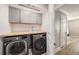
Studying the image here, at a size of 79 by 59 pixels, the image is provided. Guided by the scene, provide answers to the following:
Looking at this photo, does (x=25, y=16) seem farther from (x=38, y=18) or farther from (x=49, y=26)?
(x=49, y=26)

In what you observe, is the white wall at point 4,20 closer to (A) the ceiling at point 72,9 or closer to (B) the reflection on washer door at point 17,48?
(B) the reflection on washer door at point 17,48

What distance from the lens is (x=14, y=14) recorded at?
139 cm

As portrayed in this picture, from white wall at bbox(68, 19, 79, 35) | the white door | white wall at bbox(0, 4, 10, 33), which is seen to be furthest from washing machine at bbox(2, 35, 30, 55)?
white wall at bbox(68, 19, 79, 35)

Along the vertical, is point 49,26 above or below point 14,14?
below

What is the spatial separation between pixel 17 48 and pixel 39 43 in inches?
12.1

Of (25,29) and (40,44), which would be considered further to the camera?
(40,44)

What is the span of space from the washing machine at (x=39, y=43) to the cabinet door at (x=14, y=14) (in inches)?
11.5

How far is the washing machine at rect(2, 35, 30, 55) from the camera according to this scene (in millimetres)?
1315

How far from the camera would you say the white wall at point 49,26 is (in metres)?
1.47

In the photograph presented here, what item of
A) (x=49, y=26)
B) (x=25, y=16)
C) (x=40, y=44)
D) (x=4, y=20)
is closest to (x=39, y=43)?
(x=40, y=44)

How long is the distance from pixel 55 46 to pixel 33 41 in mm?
303

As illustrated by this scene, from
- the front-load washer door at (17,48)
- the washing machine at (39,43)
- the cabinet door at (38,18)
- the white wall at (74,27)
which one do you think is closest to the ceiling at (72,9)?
the white wall at (74,27)

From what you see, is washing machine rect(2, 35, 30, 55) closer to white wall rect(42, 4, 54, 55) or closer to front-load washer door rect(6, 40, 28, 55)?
front-load washer door rect(6, 40, 28, 55)
